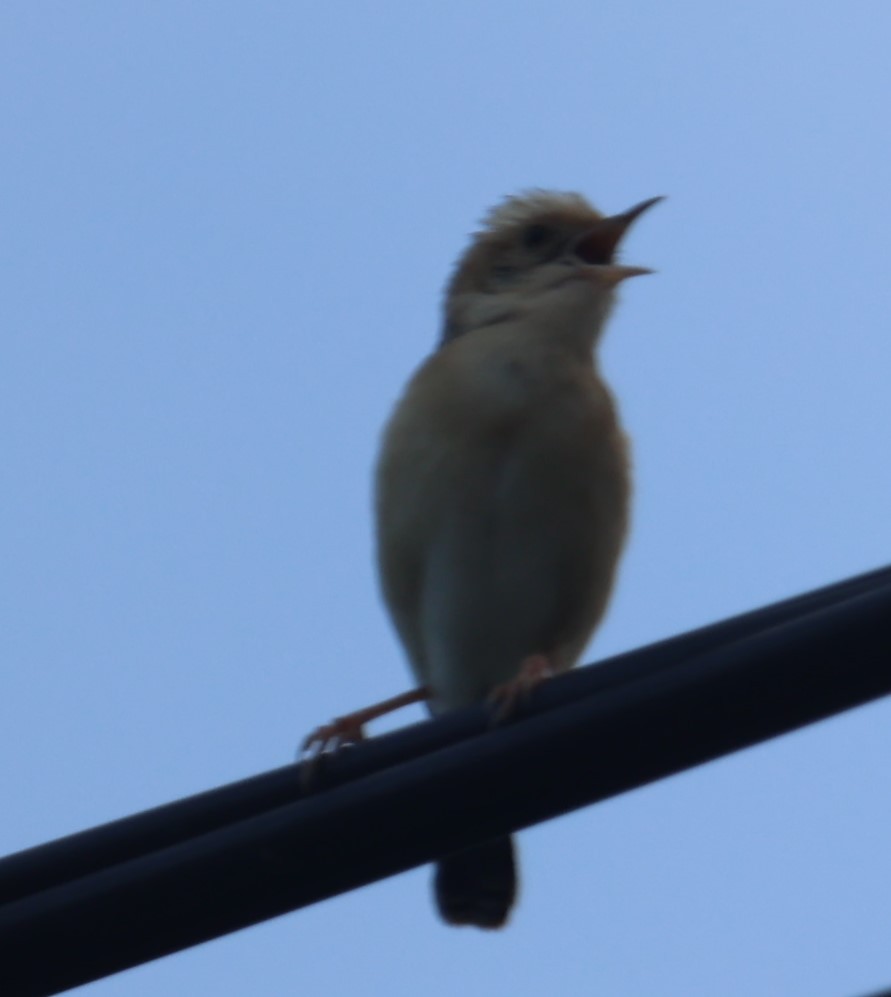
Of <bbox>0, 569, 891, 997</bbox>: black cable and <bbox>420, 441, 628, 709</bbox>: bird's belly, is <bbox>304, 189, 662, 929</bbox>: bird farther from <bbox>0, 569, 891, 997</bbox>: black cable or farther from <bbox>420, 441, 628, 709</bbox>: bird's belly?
<bbox>0, 569, 891, 997</bbox>: black cable

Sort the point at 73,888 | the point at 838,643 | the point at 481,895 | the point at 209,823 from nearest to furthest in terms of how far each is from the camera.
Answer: the point at 838,643 → the point at 73,888 → the point at 209,823 → the point at 481,895

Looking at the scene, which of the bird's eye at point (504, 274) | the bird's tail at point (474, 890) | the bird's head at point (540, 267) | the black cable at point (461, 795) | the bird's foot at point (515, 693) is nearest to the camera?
the black cable at point (461, 795)

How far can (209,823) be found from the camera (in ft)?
Answer: 10.9

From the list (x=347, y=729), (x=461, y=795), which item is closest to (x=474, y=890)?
(x=347, y=729)

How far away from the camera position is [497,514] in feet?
19.4

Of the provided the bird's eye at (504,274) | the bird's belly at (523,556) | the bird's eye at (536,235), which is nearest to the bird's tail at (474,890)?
the bird's belly at (523,556)

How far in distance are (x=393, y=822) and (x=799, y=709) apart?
0.70m

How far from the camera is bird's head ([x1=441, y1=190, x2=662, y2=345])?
22.4 feet

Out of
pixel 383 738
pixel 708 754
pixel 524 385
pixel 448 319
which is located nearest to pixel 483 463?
pixel 524 385

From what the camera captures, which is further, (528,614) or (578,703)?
(528,614)

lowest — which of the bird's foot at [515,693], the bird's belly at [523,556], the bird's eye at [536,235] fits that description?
the bird's foot at [515,693]

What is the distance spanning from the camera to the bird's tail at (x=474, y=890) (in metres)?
6.59

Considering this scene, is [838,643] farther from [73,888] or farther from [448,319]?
[448,319]

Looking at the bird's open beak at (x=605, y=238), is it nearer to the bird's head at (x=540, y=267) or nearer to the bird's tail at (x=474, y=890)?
the bird's head at (x=540, y=267)
